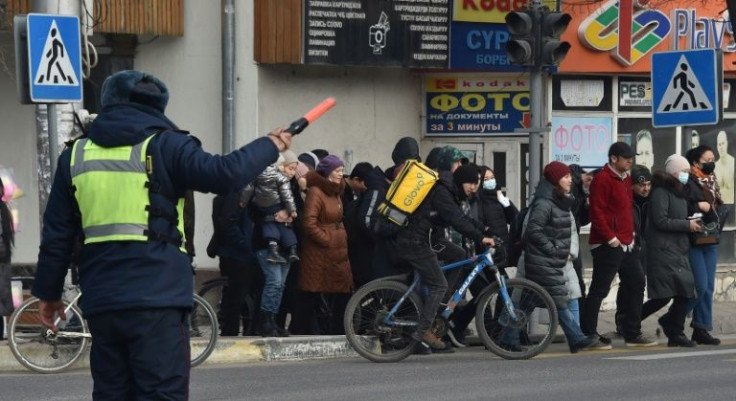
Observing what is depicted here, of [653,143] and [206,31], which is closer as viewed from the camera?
[206,31]

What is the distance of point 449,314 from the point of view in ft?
41.1

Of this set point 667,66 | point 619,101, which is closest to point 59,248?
point 667,66

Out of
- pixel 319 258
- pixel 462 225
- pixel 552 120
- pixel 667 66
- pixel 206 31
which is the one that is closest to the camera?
pixel 462 225

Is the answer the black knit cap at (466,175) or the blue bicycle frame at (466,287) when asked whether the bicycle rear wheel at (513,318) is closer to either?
the blue bicycle frame at (466,287)

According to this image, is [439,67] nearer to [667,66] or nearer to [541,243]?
[667,66]

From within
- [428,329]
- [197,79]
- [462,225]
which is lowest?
[428,329]

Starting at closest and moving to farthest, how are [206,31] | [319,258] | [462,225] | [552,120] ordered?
[462,225], [319,258], [206,31], [552,120]

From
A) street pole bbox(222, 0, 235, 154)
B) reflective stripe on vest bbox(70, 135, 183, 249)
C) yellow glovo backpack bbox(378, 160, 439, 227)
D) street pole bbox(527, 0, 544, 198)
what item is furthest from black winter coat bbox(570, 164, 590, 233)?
reflective stripe on vest bbox(70, 135, 183, 249)

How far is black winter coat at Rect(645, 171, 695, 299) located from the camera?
535 inches

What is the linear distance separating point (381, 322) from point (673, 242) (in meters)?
3.13

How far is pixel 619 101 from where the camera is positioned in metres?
18.6

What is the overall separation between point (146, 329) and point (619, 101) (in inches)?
540

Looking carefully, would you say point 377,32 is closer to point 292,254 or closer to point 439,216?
point 292,254

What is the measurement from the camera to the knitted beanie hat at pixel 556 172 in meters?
12.7
